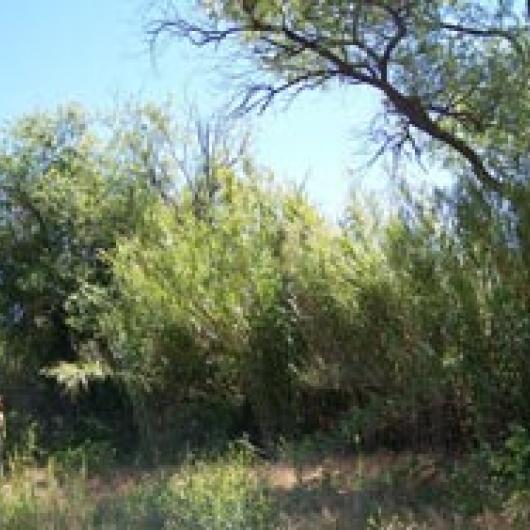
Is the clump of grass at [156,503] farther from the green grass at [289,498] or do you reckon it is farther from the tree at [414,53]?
the tree at [414,53]

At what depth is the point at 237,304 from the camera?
1315 centimetres

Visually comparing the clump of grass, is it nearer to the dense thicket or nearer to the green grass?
the green grass

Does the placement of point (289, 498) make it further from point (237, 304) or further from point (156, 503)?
point (237, 304)

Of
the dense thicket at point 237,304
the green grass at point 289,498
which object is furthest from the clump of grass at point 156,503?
the dense thicket at point 237,304

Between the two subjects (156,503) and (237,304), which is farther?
(237,304)

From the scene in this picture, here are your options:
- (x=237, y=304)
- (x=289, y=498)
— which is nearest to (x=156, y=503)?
(x=289, y=498)

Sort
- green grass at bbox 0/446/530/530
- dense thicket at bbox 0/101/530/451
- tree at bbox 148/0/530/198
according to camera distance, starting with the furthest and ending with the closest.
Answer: tree at bbox 148/0/530/198 → dense thicket at bbox 0/101/530/451 → green grass at bbox 0/446/530/530

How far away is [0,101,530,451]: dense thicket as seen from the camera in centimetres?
929

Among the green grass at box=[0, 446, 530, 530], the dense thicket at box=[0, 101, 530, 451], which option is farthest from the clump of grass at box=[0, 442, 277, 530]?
the dense thicket at box=[0, 101, 530, 451]

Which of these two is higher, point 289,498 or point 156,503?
point 156,503

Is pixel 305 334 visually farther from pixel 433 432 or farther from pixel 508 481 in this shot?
pixel 508 481

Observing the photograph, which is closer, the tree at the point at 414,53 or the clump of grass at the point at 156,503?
the clump of grass at the point at 156,503

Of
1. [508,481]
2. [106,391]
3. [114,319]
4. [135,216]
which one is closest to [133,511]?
[508,481]

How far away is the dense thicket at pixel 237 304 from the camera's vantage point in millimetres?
9289
